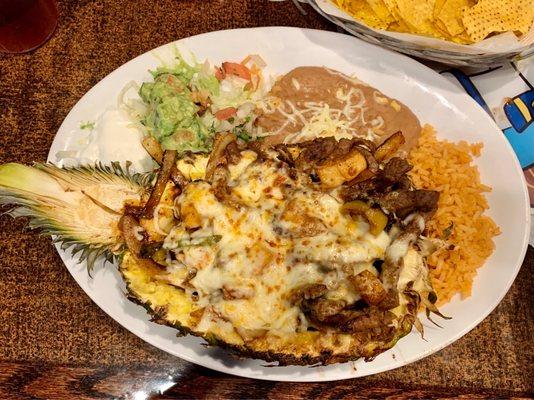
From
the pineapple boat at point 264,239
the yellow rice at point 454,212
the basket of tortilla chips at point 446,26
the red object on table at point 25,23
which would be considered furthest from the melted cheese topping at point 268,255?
the red object on table at point 25,23

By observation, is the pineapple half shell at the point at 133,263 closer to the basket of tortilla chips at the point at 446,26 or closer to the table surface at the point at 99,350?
the table surface at the point at 99,350

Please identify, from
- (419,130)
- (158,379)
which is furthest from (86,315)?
(419,130)

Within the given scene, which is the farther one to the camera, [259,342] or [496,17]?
[496,17]

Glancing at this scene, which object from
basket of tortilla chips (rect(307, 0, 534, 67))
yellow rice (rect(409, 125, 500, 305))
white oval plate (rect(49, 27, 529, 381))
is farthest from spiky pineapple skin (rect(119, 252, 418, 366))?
basket of tortilla chips (rect(307, 0, 534, 67))

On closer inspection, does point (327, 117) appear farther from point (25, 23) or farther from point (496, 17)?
point (25, 23)

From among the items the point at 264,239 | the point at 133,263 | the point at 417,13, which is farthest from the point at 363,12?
the point at 133,263

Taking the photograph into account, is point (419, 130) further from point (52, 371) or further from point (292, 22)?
point (52, 371)

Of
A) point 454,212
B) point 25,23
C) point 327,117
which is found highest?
point 25,23
